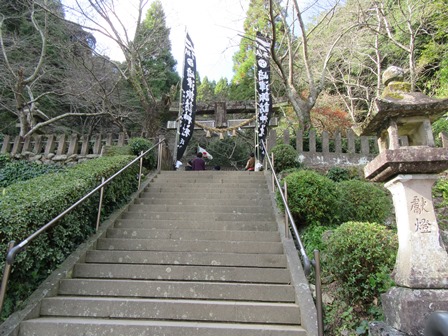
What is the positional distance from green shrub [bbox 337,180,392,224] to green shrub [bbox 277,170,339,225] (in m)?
0.40

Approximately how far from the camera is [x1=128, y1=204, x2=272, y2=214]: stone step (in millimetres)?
6020

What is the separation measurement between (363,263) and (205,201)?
12.6 feet

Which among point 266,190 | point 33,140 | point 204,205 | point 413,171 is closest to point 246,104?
point 266,190

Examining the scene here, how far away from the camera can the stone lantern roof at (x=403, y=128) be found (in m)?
3.01

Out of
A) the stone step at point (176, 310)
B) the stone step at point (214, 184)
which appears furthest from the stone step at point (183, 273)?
the stone step at point (214, 184)

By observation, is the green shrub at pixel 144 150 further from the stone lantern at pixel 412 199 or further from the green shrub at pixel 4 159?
the stone lantern at pixel 412 199

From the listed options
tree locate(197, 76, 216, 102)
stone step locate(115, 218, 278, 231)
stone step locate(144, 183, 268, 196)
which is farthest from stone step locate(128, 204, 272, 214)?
tree locate(197, 76, 216, 102)

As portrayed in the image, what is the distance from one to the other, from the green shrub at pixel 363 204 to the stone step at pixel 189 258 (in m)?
2.19

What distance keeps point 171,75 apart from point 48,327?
18929mm

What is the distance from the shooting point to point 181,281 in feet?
12.9

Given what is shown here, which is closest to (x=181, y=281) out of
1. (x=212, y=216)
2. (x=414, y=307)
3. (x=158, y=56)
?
(x=212, y=216)

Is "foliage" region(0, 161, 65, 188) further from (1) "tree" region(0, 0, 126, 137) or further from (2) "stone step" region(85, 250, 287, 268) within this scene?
(2) "stone step" region(85, 250, 287, 268)

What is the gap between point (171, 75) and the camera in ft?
66.2

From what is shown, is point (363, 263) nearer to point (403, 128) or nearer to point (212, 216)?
point (403, 128)
